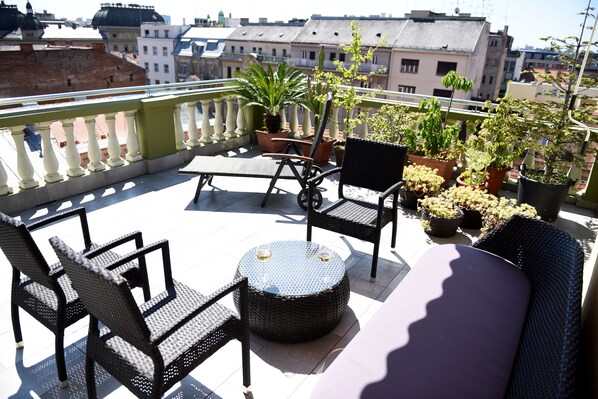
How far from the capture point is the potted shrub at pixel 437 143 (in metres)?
4.99

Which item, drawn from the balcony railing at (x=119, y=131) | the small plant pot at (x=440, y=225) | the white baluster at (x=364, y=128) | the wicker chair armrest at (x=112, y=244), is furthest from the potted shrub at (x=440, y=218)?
the wicker chair armrest at (x=112, y=244)

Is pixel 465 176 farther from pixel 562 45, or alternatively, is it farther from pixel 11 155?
pixel 11 155

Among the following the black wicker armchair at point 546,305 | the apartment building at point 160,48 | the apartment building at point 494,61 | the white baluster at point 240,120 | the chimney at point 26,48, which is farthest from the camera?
the apartment building at point 160,48

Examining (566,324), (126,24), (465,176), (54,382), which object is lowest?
(54,382)

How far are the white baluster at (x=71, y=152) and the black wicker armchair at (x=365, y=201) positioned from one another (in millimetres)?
2820

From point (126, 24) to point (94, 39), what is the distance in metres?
16.9

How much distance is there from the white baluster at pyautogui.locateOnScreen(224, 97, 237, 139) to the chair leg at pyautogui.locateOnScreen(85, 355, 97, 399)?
4.78 meters

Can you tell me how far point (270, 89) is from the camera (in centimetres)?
600

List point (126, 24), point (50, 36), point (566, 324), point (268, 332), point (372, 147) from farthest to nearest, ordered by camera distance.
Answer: point (126, 24) → point (50, 36) → point (372, 147) → point (268, 332) → point (566, 324)

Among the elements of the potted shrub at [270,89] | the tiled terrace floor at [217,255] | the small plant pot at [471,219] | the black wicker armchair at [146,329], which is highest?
the potted shrub at [270,89]

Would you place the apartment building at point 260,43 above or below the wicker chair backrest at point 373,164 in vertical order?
above

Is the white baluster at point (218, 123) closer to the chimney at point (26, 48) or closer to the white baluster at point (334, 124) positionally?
the white baluster at point (334, 124)

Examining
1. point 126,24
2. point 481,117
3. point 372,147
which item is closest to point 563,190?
point 481,117

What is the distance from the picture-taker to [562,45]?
423 centimetres
